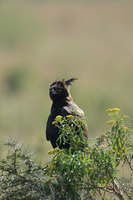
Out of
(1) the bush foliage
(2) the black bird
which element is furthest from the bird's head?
(1) the bush foliage

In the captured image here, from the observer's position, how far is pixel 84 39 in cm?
3428

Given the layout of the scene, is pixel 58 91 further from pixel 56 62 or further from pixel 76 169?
pixel 56 62

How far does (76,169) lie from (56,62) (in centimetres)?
2321

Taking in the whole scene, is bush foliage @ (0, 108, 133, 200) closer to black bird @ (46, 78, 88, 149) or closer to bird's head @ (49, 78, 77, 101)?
black bird @ (46, 78, 88, 149)

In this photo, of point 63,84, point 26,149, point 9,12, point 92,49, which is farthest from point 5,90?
point 26,149

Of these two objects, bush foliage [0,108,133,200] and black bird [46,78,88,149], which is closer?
bush foliage [0,108,133,200]

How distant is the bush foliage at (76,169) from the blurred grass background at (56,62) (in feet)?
21.2

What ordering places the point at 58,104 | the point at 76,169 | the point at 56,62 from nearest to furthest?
the point at 76,169 < the point at 58,104 < the point at 56,62

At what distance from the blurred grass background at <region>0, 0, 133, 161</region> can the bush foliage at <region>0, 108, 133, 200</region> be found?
6.45m

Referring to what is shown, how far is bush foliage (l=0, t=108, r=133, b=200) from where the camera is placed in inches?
215

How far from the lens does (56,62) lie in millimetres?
28453

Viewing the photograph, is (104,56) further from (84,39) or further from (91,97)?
(91,97)

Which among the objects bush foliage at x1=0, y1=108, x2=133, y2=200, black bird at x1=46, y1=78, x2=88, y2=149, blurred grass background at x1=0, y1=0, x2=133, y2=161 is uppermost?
blurred grass background at x1=0, y1=0, x2=133, y2=161

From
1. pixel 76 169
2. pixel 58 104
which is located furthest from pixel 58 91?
pixel 76 169
